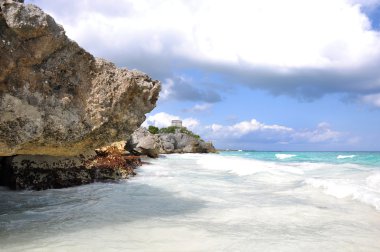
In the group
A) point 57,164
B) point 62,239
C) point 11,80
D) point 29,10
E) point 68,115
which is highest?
point 29,10

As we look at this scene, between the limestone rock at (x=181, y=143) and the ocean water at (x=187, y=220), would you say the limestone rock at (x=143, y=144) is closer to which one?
the ocean water at (x=187, y=220)

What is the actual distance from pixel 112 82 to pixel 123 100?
1.08 ft

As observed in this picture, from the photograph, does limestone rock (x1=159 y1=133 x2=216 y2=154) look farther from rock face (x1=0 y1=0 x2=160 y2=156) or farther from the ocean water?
rock face (x1=0 y1=0 x2=160 y2=156)

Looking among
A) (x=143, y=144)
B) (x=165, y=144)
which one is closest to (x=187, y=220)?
(x=143, y=144)

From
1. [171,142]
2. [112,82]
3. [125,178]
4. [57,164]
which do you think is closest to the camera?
[112,82]

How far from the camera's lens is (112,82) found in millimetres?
5605

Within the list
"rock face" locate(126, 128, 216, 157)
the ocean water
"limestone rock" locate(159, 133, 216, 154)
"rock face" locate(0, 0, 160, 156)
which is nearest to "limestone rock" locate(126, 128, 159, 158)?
"rock face" locate(126, 128, 216, 157)

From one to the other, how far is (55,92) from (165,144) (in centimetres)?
4530

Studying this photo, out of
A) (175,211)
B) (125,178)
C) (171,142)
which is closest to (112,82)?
(175,211)

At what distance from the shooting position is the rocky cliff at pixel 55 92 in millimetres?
4414

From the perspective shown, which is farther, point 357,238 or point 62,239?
point 357,238

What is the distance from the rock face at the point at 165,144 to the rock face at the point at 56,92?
18042 millimetres

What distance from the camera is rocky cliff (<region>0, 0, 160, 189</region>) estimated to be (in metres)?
4.41

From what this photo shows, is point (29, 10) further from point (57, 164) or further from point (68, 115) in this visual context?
point (57, 164)
